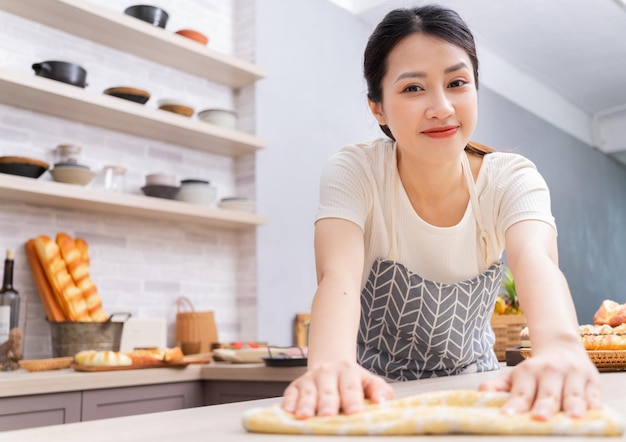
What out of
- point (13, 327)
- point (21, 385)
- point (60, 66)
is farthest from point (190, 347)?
point (60, 66)

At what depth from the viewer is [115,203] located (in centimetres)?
287

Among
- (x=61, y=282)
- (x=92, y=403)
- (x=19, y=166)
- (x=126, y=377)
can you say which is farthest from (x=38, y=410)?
(x=19, y=166)

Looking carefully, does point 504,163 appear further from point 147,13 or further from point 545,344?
point 147,13

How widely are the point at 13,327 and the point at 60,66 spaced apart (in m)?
1.10

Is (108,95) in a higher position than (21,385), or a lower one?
higher

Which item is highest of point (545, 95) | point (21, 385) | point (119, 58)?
point (545, 95)

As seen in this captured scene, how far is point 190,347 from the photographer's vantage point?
3.09m

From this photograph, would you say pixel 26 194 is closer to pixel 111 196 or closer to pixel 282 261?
pixel 111 196

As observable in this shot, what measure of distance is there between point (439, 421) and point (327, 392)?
161mm

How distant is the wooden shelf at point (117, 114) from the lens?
2670 mm

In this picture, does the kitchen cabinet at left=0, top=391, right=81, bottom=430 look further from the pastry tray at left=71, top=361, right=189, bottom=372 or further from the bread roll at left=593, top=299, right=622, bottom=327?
the bread roll at left=593, top=299, right=622, bottom=327

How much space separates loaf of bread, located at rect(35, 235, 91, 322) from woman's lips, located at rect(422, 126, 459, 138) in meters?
1.91

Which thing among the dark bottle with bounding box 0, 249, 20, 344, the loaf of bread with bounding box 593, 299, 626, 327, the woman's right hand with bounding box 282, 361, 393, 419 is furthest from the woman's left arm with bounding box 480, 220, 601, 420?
the dark bottle with bounding box 0, 249, 20, 344

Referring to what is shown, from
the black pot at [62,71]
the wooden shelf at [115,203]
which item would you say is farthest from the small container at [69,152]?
the black pot at [62,71]
